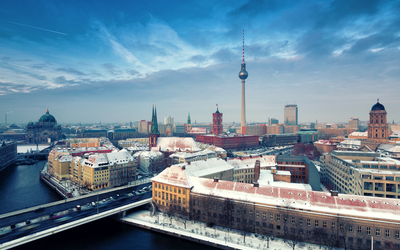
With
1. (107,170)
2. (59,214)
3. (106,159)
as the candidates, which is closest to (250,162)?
(107,170)

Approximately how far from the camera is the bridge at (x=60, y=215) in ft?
132

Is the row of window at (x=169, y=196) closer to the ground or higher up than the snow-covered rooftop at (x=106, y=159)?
closer to the ground

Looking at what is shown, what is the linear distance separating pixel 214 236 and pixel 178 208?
11906 millimetres

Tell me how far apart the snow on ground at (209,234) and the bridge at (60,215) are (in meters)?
4.64

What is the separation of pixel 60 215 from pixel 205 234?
31576 millimetres

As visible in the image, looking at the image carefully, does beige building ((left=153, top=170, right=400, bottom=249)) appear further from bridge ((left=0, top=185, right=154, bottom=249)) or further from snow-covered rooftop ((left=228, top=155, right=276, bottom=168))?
snow-covered rooftop ((left=228, top=155, right=276, bottom=168))

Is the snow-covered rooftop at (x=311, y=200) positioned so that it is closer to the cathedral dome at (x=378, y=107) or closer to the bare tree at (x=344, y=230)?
the bare tree at (x=344, y=230)

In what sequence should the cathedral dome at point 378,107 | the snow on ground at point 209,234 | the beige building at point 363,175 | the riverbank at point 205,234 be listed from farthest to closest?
the cathedral dome at point 378,107, the beige building at point 363,175, the riverbank at point 205,234, the snow on ground at point 209,234

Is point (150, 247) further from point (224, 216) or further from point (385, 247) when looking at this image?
point (385, 247)

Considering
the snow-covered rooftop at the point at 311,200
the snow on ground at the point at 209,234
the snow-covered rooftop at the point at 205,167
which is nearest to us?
the snow-covered rooftop at the point at 311,200

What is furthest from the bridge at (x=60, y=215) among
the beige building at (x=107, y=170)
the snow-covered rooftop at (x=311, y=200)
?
the snow-covered rooftop at (x=311, y=200)

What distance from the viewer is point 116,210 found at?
51.9m

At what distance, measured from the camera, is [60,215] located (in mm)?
48781

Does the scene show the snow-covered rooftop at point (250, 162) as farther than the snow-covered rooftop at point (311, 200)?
Yes
